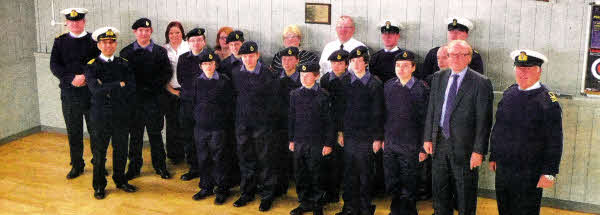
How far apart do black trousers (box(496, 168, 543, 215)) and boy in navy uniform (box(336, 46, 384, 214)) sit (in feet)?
3.40

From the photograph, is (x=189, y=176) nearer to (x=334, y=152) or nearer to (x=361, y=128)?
(x=334, y=152)

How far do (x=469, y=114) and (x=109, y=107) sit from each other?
317cm

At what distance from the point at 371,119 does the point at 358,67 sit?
1.39 feet

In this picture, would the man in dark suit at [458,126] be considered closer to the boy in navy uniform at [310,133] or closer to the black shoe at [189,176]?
the boy in navy uniform at [310,133]

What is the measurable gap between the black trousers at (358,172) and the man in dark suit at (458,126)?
20.3 inches

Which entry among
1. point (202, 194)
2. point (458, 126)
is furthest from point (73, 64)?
point (458, 126)

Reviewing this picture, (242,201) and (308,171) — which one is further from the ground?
(308,171)

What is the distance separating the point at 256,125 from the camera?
5.44 meters

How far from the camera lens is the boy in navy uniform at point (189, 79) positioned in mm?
6012

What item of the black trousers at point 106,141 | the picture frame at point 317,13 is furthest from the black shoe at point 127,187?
the picture frame at point 317,13

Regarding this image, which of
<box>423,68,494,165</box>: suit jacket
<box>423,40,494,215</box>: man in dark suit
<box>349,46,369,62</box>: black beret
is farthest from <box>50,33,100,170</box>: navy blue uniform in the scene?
<box>423,68,494,165</box>: suit jacket

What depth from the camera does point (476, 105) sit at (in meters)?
4.40

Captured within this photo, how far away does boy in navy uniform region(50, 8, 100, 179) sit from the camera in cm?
621

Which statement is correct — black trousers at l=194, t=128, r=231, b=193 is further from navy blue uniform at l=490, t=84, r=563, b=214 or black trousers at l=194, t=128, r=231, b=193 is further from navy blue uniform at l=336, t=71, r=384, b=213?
navy blue uniform at l=490, t=84, r=563, b=214
